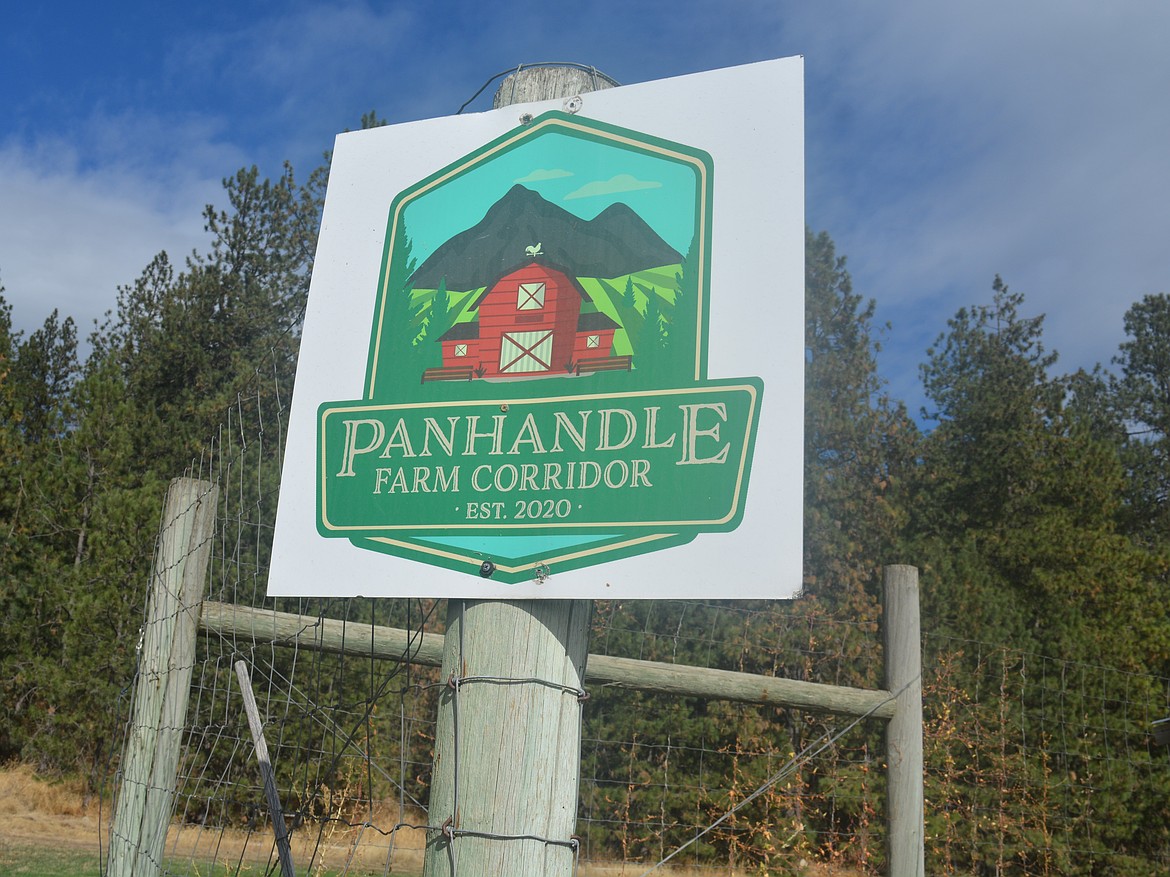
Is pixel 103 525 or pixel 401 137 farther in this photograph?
pixel 103 525

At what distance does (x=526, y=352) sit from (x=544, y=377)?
68mm

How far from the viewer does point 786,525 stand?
161 cm

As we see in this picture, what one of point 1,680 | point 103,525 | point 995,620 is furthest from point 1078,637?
point 1,680

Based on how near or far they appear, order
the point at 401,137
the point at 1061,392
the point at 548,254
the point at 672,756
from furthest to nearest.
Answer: the point at 1061,392 < the point at 672,756 < the point at 401,137 < the point at 548,254

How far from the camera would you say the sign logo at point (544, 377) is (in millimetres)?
1704

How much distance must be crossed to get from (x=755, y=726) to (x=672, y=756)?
50.7 inches

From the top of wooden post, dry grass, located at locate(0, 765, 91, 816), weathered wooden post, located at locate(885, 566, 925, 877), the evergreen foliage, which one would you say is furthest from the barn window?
dry grass, located at locate(0, 765, 91, 816)

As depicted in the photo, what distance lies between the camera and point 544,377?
1.81 meters

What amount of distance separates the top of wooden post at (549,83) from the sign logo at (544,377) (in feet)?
0.30

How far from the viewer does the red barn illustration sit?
181 centimetres

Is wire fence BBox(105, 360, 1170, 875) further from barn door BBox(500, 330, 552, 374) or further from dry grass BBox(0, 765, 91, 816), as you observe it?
barn door BBox(500, 330, 552, 374)

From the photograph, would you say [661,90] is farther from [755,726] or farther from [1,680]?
[1,680]

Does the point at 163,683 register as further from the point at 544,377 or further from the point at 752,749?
the point at 752,749

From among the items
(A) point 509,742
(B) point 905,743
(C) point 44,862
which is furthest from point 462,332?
(C) point 44,862
